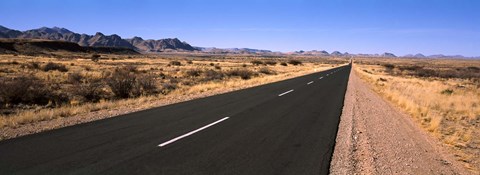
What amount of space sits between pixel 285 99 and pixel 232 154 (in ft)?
32.3

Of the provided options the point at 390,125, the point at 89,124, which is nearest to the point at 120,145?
the point at 89,124

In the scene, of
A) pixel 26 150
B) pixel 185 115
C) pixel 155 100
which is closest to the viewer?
pixel 26 150

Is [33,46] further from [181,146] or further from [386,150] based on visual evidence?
[386,150]

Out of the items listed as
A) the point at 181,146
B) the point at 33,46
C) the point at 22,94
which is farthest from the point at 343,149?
the point at 33,46

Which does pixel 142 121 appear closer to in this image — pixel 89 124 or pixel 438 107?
pixel 89 124

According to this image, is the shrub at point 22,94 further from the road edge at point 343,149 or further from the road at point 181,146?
the road edge at point 343,149

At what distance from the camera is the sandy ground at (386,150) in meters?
6.59

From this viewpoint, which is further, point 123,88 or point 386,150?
point 123,88

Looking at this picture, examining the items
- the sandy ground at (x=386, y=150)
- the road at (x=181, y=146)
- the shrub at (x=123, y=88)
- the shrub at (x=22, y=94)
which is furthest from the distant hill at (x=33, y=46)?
the sandy ground at (x=386, y=150)

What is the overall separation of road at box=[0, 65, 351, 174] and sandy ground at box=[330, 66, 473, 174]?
357mm

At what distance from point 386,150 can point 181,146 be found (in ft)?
13.9

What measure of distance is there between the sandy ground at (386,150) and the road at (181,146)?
0.36 m

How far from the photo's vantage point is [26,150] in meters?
6.60

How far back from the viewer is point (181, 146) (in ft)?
23.6
